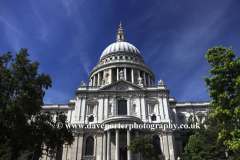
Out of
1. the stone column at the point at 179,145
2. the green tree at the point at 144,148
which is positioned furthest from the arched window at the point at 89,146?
the stone column at the point at 179,145

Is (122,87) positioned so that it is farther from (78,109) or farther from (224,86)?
(224,86)

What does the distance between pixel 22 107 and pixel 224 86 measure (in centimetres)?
1864

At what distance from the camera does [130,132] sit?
33281 millimetres

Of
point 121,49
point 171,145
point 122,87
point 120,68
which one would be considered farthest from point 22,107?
point 121,49

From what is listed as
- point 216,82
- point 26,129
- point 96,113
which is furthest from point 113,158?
point 216,82

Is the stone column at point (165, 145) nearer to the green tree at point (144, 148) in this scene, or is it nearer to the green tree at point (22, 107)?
the green tree at point (144, 148)

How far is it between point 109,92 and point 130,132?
1064 cm

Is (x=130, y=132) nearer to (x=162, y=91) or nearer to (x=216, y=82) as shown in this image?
(x=162, y=91)

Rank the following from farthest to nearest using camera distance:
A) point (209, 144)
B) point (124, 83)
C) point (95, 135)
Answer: point (124, 83) < point (95, 135) < point (209, 144)

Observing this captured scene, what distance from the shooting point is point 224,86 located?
16203 mm

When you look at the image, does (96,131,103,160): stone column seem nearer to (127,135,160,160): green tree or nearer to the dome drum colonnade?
(127,135,160,160): green tree

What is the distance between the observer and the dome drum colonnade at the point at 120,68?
54.4 meters

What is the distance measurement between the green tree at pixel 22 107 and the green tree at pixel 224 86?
16847mm

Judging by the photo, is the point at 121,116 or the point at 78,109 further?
the point at 78,109
